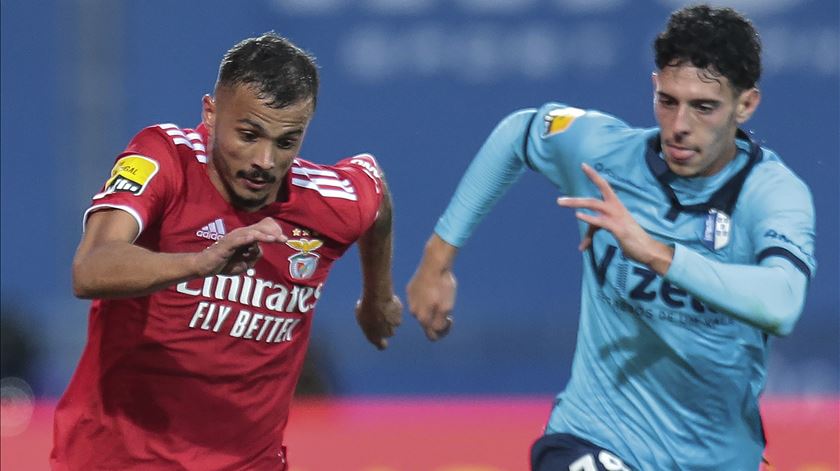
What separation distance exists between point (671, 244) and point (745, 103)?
0.53 meters

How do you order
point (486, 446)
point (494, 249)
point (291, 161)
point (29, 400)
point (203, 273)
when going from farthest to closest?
point (494, 249) → point (29, 400) → point (486, 446) → point (291, 161) → point (203, 273)

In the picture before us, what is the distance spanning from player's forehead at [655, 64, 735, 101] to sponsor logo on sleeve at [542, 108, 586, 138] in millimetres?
496

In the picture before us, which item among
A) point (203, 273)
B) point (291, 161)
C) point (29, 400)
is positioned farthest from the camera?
point (29, 400)

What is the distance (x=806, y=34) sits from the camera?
9.45m

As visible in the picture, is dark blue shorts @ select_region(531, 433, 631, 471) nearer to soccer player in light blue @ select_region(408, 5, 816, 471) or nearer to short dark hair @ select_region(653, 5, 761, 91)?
soccer player in light blue @ select_region(408, 5, 816, 471)

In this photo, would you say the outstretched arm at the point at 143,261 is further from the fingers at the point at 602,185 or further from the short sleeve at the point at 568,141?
the short sleeve at the point at 568,141

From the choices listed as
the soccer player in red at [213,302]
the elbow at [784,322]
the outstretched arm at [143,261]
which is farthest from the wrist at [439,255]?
the elbow at [784,322]

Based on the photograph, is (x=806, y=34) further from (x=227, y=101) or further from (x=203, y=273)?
(x=203, y=273)

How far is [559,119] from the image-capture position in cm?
455

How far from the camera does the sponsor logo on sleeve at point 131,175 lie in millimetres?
3852

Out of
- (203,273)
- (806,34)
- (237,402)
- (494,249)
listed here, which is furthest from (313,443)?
(806,34)

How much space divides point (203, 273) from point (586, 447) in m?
1.37

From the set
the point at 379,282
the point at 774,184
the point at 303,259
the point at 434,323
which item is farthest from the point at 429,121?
the point at 774,184

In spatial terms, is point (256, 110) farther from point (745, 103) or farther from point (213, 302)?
point (745, 103)
